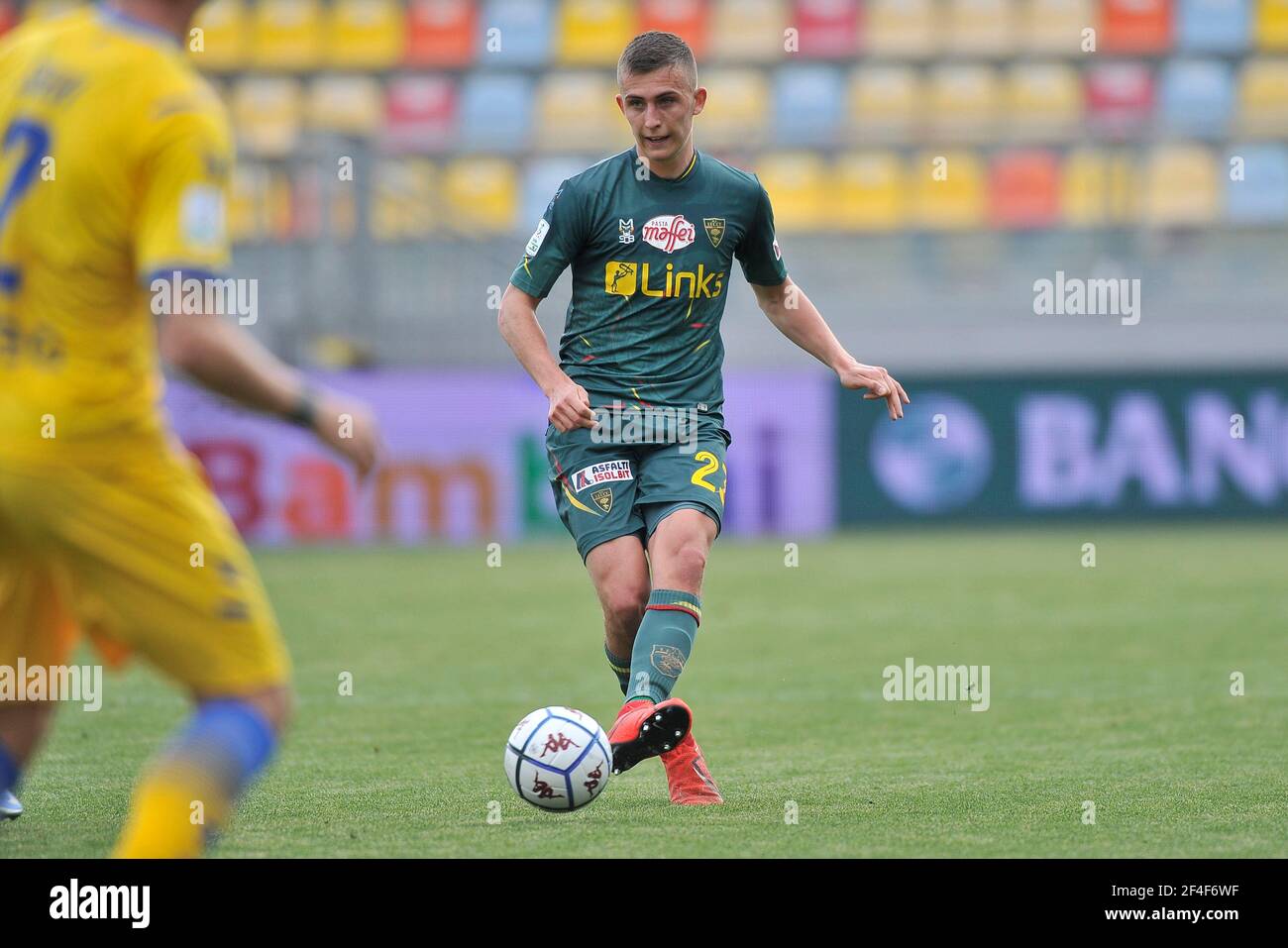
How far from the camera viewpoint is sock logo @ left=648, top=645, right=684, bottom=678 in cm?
516

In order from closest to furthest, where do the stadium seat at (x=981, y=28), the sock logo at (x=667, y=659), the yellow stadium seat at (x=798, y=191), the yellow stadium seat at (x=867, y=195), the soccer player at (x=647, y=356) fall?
the sock logo at (x=667, y=659) → the soccer player at (x=647, y=356) → the yellow stadium seat at (x=798, y=191) → the yellow stadium seat at (x=867, y=195) → the stadium seat at (x=981, y=28)

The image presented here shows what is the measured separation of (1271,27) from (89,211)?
20951mm

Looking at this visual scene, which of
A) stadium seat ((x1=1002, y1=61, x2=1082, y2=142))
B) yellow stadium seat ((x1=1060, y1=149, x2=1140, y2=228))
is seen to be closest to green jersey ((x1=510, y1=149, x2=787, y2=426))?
yellow stadium seat ((x1=1060, y1=149, x2=1140, y2=228))

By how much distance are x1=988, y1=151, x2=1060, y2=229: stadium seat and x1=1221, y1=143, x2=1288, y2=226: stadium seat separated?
5.88ft

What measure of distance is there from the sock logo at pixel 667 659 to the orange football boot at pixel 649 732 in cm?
14

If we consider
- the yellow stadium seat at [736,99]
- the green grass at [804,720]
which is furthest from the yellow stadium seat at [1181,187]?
the green grass at [804,720]

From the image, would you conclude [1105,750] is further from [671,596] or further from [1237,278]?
[1237,278]

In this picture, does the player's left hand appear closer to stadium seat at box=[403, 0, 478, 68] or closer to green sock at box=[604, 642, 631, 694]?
green sock at box=[604, 642, 631, 694]

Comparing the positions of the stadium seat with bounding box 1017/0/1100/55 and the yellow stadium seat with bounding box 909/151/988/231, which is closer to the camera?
the yellow stadium seat with bounding box 909/151/988/231

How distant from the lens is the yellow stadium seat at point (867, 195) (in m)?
20.4

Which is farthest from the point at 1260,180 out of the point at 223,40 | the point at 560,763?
the point at 560,763

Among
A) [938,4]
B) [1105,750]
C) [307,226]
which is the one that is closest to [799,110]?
[938,4]

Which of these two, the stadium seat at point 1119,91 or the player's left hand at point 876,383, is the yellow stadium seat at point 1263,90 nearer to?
the stadium seat at point 1119,91

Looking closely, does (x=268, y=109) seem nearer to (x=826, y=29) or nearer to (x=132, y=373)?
(x=826, y=29)
